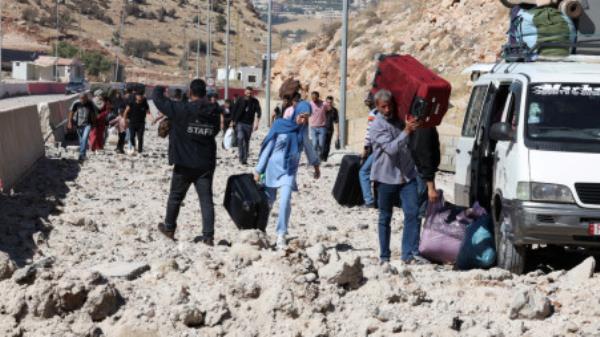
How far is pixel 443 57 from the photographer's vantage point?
175 feet

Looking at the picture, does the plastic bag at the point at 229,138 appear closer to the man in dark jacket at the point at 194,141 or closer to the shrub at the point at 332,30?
the man in dark jacket at the point at 194,141

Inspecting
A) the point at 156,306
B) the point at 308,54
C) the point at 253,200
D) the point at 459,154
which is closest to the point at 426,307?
the point at 156,306

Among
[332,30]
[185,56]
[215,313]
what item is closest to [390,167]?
[215,313]

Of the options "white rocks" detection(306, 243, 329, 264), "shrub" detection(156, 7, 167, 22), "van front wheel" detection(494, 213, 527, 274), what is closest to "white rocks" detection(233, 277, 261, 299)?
"white rocks" detection(306, 243, 329, 264)

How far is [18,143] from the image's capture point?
2028 centimetres

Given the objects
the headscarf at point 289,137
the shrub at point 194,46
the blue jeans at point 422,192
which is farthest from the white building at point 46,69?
the headscarf at point 289,137

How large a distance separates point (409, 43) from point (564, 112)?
1876 inches

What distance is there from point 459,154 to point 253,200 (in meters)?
2.53

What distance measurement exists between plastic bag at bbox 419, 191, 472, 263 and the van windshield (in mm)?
1323

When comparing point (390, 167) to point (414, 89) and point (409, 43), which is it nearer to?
point (414, 89)

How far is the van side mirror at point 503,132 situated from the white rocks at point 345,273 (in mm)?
2450

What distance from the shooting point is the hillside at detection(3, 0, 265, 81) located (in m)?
146

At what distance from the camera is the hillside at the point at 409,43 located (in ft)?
164

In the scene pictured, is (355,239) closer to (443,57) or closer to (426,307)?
(426,307)
